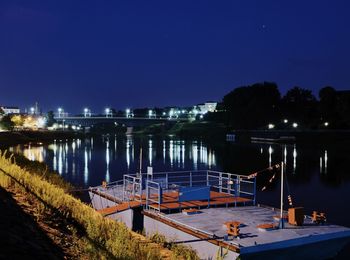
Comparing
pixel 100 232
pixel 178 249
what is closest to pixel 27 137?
pixel 178 249

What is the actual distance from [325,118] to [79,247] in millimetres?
145795

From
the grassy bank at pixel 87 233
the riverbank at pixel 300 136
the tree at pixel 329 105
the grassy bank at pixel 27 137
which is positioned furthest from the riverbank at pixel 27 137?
the tree at pixel 329 105

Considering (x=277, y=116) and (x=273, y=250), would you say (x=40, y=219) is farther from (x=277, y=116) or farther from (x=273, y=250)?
(x=277, y=116)

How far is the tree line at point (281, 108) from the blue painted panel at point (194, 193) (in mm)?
124954

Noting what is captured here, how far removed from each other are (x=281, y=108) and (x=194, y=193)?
161 meters

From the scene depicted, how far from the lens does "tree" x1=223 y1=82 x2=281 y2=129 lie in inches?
6550

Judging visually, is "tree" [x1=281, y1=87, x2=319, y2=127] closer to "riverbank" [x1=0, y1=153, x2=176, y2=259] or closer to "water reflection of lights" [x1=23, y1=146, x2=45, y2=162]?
"water reflection of lights" [x1=23, y1=146, x2=45, y2=162]

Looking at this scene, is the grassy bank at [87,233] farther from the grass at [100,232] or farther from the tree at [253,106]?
the tree at [253,106]

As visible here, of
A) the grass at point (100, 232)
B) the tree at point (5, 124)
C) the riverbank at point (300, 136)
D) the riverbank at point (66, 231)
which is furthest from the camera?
the tree at point (5, 124)

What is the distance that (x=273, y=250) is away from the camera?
1677 cm

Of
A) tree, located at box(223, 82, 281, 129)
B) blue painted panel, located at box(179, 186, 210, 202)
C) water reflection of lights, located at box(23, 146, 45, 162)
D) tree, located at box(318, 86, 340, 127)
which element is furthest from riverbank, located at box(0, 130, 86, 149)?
tree, located at box(318, 86, 340, 127)

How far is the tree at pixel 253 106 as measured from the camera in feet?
546

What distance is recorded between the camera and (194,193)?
918 inches

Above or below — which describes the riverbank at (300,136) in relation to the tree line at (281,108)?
below
